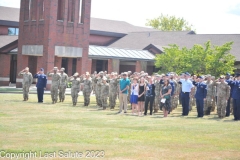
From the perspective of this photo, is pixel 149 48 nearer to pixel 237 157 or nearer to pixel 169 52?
pixel 169 52

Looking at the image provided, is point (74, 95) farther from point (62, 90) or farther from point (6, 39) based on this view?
point (6, 39)

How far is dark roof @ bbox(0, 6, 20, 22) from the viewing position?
5509 centimetres

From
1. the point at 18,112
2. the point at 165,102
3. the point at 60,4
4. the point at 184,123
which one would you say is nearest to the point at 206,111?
the point at 165,102

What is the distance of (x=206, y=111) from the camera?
25.7m

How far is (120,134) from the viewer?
16.4m

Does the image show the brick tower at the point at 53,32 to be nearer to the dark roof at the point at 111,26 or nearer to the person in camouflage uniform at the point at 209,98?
the dark roof at the point at 111,26

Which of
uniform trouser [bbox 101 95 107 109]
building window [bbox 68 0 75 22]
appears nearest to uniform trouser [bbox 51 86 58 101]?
uniform trouser [bbox 101 95 107 109]

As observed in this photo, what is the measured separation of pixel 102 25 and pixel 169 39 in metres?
9.38

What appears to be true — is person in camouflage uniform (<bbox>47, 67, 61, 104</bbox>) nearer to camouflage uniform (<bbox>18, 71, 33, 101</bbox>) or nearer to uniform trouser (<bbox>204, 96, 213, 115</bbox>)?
A: camouflage uniform (<bbox>18, 71, 33, 101</bbox>)

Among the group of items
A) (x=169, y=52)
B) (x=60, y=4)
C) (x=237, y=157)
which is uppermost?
(x=60, y=4)

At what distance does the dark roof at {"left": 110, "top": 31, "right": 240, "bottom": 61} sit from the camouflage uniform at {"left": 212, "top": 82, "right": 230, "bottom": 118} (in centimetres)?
2837

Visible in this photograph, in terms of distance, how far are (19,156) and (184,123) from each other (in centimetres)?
969

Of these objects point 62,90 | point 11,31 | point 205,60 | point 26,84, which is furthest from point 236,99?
point 11,31

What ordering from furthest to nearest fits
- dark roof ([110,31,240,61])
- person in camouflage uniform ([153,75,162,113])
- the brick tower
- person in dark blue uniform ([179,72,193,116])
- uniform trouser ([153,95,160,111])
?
dark roof ([110,31,240,61])
the brick tower
uniform trouser ([153,95,160,111])
person in camouflage uniform ([153,75,162,113])
person in dark blue uniform ([179,72,193,116])
